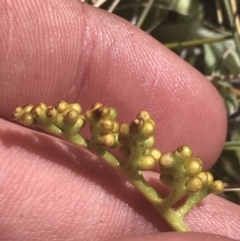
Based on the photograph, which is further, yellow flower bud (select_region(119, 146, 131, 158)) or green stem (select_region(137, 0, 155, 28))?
green stem (select_region(137, 0, 155, 28))

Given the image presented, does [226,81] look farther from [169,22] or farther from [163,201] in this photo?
[163,201]

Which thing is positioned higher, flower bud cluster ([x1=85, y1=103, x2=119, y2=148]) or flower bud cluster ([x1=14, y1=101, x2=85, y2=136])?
flower bud cluster ([x1=85, y1=103, x2=119, y2=148])

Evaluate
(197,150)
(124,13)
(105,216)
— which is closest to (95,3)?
(124,13)

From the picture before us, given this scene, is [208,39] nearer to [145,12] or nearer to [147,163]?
[145,12]

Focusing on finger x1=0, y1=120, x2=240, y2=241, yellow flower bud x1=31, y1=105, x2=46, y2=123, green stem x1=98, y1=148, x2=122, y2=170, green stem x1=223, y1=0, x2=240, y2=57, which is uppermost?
green stem x1=223, y1=0, x2=240, y2=57

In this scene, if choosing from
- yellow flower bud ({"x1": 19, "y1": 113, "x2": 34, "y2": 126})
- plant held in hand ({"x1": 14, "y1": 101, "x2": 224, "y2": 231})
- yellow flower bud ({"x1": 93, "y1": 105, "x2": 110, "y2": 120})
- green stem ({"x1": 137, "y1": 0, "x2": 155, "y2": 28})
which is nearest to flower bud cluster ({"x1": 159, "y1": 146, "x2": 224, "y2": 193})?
plant held in hand ({"x1": 14, "y1": 101, "x2": 224, "y2": 231})

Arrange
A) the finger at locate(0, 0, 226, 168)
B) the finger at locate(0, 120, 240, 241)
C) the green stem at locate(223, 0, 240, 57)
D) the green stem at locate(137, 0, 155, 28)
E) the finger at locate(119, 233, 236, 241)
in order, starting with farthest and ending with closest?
the green stem at locate(137, 0, 155, 28), the green stem at locate(223, 0, 240, 57), the finger at locate(0, 0, 226, 168), the finger at locate(0, 120, 240, 241), the finger at locate(119, 233, 236, 241)

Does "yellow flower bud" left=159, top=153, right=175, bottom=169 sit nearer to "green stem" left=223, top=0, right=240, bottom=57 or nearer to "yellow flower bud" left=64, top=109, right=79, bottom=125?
"yellow flower bud" left=64, top=109, right=79, bottom=125
